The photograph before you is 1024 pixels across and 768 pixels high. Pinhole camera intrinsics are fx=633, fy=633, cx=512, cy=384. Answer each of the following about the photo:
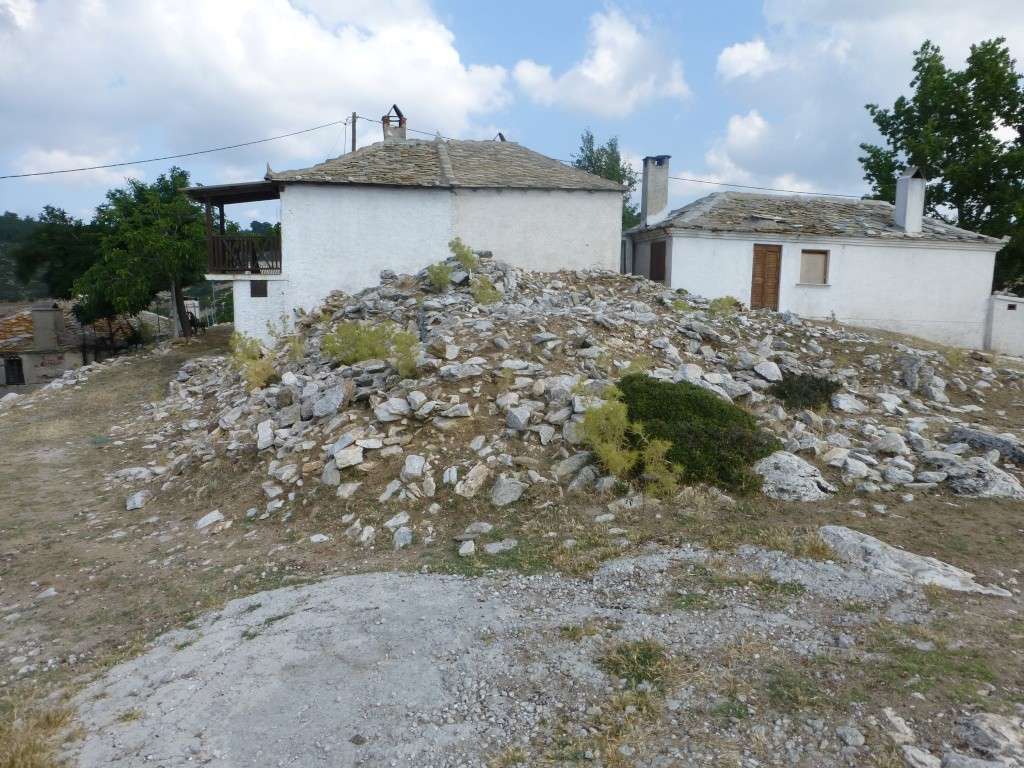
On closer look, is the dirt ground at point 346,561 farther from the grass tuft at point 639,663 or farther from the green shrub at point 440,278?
the green shrub at point 440,278

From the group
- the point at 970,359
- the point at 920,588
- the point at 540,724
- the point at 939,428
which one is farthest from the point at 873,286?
the point at 540,724

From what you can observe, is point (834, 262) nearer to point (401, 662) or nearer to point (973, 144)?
point (973, 144)

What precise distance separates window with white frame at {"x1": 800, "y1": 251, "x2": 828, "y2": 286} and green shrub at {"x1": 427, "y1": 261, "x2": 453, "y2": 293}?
33.8 ft

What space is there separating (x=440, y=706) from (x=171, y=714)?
1472mm

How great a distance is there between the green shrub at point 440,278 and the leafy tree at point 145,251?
9.57 meters

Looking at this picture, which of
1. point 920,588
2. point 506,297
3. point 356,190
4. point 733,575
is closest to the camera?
point 920,588

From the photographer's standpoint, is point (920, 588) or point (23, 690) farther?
point (920, 588)

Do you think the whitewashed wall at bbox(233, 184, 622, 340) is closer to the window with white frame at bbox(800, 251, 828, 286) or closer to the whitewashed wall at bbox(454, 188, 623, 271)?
the whitewashed wall at bbox(454, 188, 623, 271)

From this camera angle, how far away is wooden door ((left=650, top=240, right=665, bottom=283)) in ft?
59.0

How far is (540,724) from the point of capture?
3.20 meters

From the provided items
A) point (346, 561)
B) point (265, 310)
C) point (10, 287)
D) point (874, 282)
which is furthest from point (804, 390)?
point (10, 287)

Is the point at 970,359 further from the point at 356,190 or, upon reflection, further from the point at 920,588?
the point at 356,190

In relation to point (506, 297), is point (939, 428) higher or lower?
lower

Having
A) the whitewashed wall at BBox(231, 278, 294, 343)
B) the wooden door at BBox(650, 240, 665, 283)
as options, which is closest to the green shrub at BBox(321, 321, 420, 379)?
the whitewashed wall at BBox(231, 278, 294, 343)
